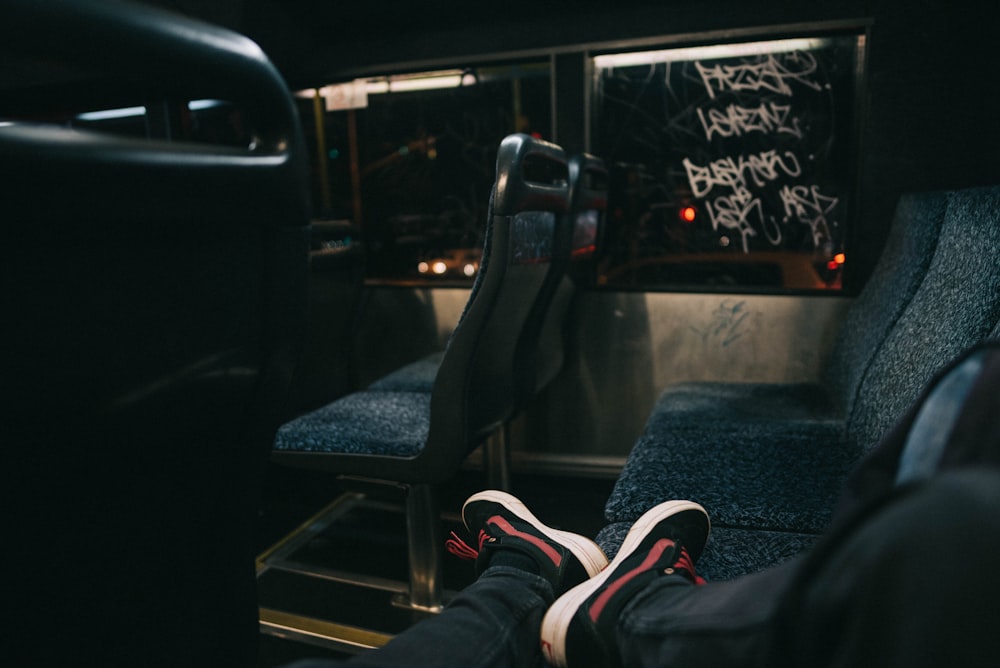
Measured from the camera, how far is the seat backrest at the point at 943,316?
122 centimetres

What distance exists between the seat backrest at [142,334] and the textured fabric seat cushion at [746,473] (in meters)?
0.79

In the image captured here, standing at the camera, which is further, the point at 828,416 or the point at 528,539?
the point at 828,416

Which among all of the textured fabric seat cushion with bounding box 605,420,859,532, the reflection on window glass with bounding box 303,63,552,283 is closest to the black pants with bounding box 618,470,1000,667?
the textured fabric seat cushion with bounding box 605,420,859,532

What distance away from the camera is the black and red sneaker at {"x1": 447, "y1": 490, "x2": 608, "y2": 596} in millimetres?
1028

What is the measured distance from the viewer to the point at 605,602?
85cm

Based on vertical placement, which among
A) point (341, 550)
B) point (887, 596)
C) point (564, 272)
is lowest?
point (341, 550)

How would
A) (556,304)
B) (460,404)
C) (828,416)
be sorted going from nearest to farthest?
(460,404), (828,416), (556,304)

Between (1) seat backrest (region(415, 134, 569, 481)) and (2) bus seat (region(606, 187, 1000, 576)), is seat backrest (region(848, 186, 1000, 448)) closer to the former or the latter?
(2) bus seat (region(606, 187, 1000, 576))

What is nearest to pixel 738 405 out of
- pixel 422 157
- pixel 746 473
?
pixel 746 473

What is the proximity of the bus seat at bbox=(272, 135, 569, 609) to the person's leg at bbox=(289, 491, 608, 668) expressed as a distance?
0.34m

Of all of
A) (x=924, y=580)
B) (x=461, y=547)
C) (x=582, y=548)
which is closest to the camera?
(x=924, y=580)

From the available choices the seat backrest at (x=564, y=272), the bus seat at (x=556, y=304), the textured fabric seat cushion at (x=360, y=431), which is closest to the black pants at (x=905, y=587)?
the textured fabric seat cushion at (x=360, y=431)

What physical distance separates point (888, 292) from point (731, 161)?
0.82 metres

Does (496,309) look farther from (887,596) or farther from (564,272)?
(887,596)
